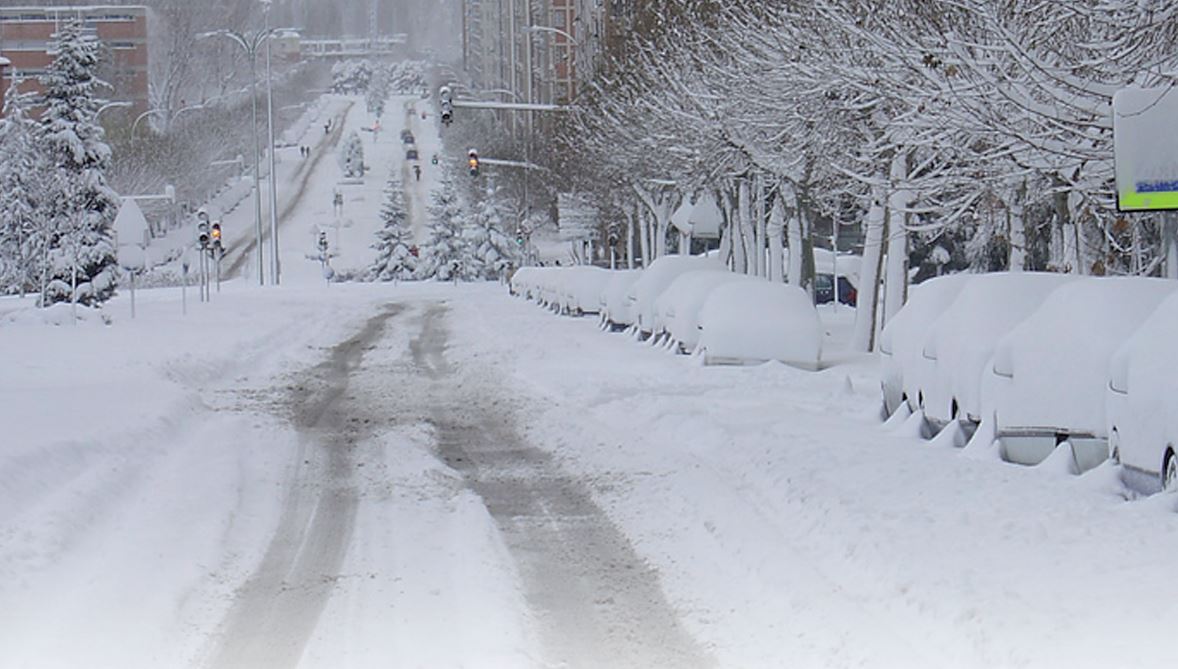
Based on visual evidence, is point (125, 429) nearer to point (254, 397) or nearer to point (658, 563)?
point (254, 397)

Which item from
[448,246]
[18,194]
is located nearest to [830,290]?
[18,194]

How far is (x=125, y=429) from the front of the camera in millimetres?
16391

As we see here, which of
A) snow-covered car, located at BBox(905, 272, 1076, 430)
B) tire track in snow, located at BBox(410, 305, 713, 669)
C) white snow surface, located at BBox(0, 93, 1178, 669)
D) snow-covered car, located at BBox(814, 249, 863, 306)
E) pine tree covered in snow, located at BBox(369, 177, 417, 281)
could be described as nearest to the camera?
white snow surface, located at BBox(0, 93, 1178, 669)

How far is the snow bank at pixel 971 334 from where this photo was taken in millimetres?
14516

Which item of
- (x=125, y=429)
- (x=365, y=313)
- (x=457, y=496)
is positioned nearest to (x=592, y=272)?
(x=365, y=313)

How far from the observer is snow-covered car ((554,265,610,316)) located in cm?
4503

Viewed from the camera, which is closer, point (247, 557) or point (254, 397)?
point (247, 557)

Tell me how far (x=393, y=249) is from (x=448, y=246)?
16.7 feet

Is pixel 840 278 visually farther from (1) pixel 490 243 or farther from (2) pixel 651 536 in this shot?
(2) pixel 651 536

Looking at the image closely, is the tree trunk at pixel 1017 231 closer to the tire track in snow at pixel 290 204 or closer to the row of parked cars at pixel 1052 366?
the row of parked cars at pixel 1052 366

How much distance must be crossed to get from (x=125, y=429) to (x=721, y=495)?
6456mm

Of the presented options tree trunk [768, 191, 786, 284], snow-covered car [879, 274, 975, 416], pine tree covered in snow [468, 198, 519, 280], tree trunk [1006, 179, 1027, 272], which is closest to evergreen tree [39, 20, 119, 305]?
tree trunk [768, 191, 786, 284]

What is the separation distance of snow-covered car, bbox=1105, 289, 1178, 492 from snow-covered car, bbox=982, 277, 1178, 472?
491mm

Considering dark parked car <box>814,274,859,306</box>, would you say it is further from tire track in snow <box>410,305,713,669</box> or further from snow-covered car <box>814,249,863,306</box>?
tire track in snow <box>410,305,713,669</box>
